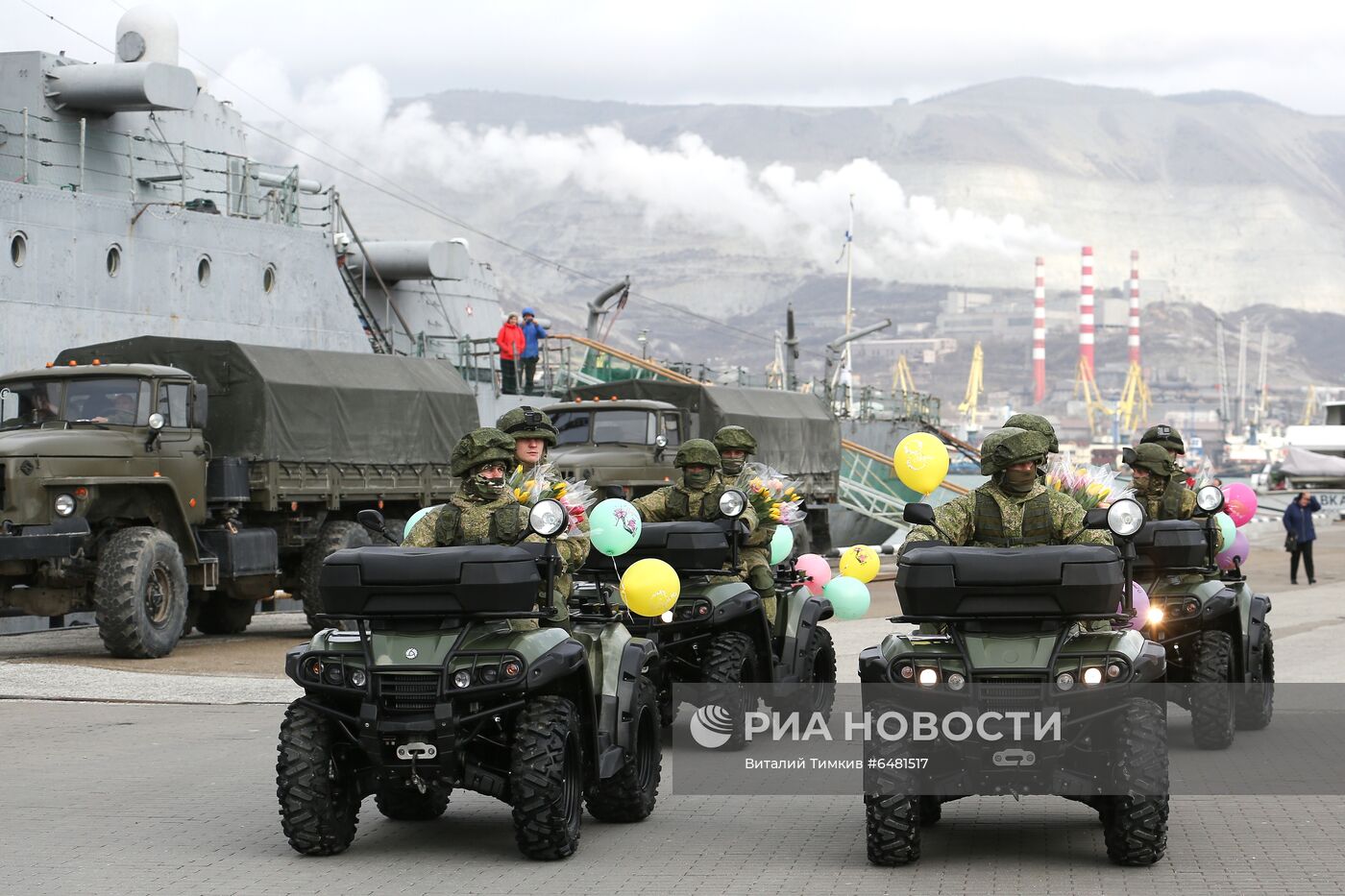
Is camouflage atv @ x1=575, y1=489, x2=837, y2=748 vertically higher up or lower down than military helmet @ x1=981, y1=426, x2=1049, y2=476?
lower down

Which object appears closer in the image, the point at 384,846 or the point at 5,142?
the point at 384,846

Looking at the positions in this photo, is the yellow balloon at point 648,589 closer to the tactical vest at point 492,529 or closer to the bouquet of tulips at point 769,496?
the tactical vest at point 492,529

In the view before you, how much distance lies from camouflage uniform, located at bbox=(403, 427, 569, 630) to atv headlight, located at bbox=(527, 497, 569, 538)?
40 cm

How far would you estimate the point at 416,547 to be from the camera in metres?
8.35

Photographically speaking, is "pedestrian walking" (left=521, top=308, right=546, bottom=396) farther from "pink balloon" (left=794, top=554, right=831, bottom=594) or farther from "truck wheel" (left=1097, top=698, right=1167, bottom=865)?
Answer: "truck wheel" (left=1097, top=698, right=1167, bottom=865)

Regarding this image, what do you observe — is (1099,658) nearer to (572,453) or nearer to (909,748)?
(909,748)

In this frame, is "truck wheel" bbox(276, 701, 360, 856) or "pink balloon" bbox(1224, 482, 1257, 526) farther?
"pink balloon" bbox(1224, 482, 1257, 526)

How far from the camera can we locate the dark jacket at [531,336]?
36.7 m

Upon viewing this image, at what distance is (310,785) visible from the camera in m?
7.89

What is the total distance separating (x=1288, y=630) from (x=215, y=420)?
1092 cm

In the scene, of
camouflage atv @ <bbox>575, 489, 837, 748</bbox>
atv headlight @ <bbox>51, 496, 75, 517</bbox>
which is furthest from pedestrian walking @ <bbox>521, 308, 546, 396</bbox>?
camouflage atv @ <bbox>575, 489, 837, 748</bbox>

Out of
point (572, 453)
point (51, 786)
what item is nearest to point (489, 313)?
point (572, 453)

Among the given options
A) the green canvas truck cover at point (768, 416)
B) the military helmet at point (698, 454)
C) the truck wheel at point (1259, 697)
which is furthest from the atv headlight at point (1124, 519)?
the green canvas truck cover at point (768, 416)

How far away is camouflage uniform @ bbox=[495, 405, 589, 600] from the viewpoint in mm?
8820
